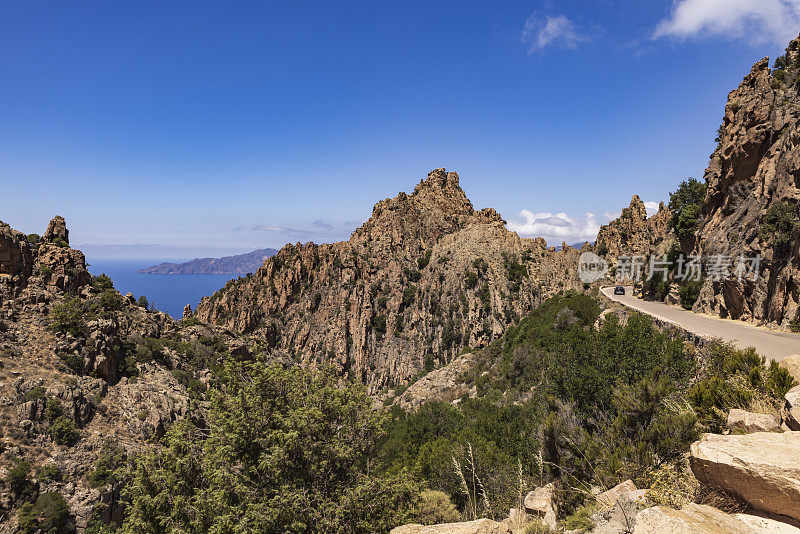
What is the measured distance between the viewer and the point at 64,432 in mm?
24078

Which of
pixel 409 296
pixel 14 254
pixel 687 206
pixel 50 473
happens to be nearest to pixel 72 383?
pixel 50 473

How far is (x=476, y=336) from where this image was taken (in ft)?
272

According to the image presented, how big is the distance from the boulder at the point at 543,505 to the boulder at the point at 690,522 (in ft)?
14.0

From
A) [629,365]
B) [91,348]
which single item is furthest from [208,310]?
[629,365]

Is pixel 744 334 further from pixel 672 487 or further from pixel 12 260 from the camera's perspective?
pixel 12 260

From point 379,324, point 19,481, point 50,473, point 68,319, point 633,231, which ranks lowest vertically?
point 379,324

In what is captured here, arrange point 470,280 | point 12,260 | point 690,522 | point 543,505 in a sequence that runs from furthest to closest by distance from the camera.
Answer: point 470,280 < point 12,260 < point 543,505 < point 690,522

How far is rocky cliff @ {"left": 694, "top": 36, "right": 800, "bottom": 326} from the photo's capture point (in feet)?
72.8

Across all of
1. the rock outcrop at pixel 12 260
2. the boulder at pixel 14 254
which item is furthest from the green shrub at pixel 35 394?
the boulder at pixel 14 254

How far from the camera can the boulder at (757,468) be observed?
17.1 feet

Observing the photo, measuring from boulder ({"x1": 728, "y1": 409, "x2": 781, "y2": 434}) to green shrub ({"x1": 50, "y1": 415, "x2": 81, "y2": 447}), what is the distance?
3596cm

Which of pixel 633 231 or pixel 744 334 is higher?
pixel 633 231

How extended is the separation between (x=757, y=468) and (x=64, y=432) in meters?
35.6

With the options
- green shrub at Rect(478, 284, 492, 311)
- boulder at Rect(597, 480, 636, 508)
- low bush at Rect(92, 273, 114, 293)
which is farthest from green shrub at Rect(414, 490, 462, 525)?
green shrub at Rect(478, 284, 492, 311)
